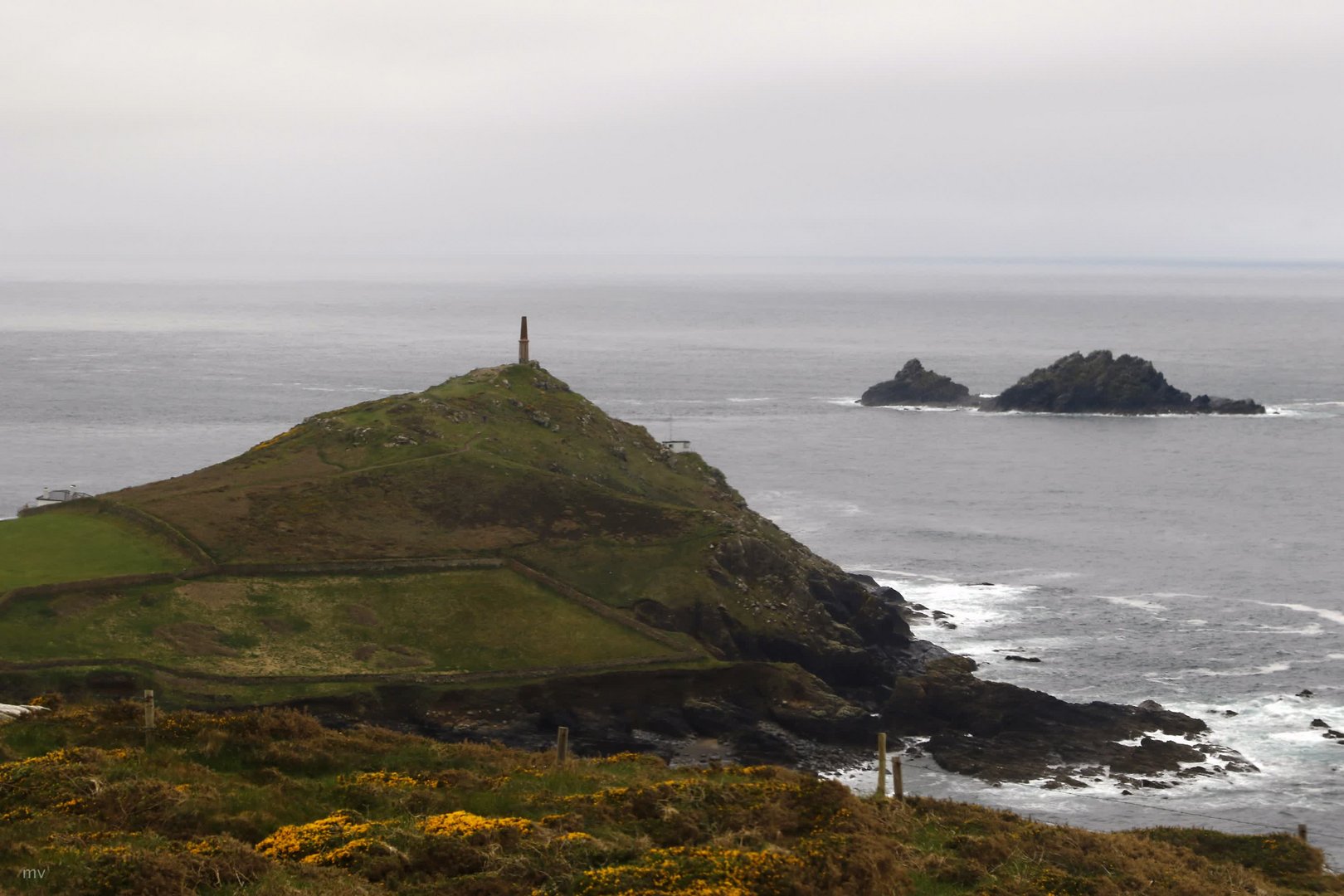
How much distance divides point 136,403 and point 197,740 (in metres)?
147

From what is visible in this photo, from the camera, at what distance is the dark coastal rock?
602 ft

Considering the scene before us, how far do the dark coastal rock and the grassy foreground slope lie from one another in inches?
5845

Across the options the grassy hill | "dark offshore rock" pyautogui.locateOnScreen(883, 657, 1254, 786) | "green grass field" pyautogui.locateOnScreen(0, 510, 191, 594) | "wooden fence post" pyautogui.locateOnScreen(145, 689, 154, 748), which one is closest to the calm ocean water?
"dark offshore rock" pyautogui.locateOnScreen(883, 657, 1254, 786)

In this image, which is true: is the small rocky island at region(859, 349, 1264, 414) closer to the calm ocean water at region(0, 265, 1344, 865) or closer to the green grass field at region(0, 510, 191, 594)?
the calm ocean water at region(0, 265, 1344, 865)

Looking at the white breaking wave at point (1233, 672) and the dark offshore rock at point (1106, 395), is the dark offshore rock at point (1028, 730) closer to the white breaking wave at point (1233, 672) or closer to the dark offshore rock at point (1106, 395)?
the white breaking wave at point (1233, 672)

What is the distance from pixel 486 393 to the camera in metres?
93.0

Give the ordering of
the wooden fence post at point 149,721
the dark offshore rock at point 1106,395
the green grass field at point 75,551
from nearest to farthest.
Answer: the wooden fence post at point 149,721 < the green grass field at point 75,551 < the dark offshore rock at point 1106,395

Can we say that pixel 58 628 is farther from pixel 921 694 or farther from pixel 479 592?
pixel 921 694

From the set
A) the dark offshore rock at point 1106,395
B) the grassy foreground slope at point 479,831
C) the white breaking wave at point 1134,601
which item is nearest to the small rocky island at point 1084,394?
the dark offshore rock at point 1106,395

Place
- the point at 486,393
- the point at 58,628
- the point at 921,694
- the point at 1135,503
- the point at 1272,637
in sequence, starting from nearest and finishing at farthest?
the point at 58,628 → the point at 921,694 → the point at 1272,637 → the point at 486,393 → the point at 1135,503

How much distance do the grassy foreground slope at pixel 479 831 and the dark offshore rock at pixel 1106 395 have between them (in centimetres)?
14406

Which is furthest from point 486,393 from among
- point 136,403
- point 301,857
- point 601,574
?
point 136,403

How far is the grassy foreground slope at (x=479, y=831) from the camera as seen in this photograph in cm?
2605

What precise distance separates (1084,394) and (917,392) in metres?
21.2
